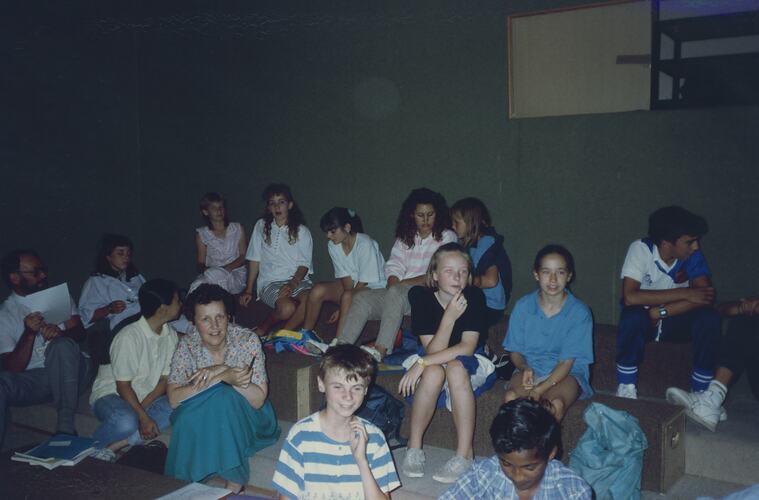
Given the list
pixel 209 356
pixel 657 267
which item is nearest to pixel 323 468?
pixel 209 356

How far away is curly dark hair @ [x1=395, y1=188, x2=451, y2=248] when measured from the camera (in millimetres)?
4527

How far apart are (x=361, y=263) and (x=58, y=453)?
2368 millimetres

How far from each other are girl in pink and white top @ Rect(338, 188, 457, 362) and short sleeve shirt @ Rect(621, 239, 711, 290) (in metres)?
1.17

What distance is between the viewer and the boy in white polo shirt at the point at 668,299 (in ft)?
11.7

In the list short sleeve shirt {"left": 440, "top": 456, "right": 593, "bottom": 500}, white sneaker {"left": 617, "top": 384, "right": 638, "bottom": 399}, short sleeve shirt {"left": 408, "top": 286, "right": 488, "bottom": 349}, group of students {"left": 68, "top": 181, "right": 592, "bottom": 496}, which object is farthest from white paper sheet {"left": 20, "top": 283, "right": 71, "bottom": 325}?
white sneaker {"left": 617, "top": 384, "right": 638, "bottom": 399}

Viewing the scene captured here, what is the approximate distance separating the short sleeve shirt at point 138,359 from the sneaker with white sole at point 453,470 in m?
1.69

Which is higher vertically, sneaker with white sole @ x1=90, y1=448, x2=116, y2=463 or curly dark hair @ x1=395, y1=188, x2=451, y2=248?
curly dark hair @ x1=395, y1=188, x2=451, y2=248

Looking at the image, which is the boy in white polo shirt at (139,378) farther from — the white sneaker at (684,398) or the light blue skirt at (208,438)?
the white sneaker at (684,398)

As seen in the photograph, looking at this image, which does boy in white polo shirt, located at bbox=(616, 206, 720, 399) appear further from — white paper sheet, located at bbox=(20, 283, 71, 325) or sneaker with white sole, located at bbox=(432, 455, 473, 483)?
white paper sheet, located at bbox=(20, 283, 71, 325)

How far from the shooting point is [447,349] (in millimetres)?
3334

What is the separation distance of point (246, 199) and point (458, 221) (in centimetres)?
255

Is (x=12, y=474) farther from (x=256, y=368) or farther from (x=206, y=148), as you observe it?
(x=206, y=148)

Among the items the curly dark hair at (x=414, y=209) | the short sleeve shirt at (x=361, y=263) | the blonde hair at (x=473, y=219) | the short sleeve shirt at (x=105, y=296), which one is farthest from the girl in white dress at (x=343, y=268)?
the short sleeve shirt at (x=105, y=296)

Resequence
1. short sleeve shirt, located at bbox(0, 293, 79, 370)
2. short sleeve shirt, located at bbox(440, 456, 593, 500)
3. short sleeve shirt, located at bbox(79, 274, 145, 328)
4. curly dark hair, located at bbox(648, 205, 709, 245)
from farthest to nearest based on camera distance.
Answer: short sleeve shirt, located at bbox(79, 274, 145, 328) → short sleeve shirt, located at bbox(0, 293, 79, 370) → curly dark hair, located at bbox(648, 205, 709, 245) → short sleeve shirt, located at bbox(440, 456, 593, 500)
